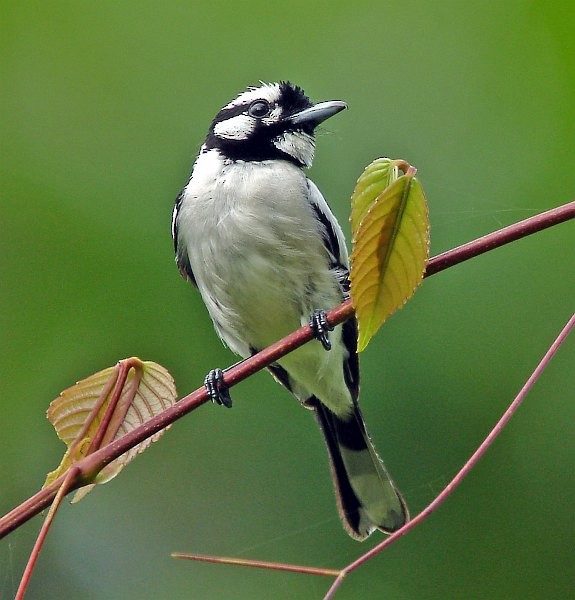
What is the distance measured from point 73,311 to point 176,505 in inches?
38.0

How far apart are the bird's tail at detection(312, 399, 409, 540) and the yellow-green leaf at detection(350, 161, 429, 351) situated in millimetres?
1506

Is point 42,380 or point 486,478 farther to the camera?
point 42,380

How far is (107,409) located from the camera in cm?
142

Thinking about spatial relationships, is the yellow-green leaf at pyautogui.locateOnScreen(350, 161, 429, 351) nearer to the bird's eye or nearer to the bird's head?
the bird's head

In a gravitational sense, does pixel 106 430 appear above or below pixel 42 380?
above

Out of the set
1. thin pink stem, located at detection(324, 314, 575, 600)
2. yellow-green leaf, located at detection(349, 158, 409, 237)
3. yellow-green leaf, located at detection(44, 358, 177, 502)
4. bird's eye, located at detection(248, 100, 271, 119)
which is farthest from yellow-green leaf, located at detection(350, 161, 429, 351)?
bird's eye, located at detection(248, 100, 271, 119)

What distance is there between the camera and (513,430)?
11.0 feet

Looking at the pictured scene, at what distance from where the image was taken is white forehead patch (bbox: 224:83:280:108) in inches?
113

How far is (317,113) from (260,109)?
246 millimetres

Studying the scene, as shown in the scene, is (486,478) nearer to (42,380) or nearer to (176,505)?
(176,505)

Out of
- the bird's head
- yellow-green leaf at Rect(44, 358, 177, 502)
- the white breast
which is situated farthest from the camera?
the bird's head

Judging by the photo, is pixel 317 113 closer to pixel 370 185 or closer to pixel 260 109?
pixel 260 109

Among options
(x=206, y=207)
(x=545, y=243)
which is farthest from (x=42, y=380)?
(x=545, y=243)

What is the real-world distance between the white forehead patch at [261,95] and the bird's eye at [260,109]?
16 mm
